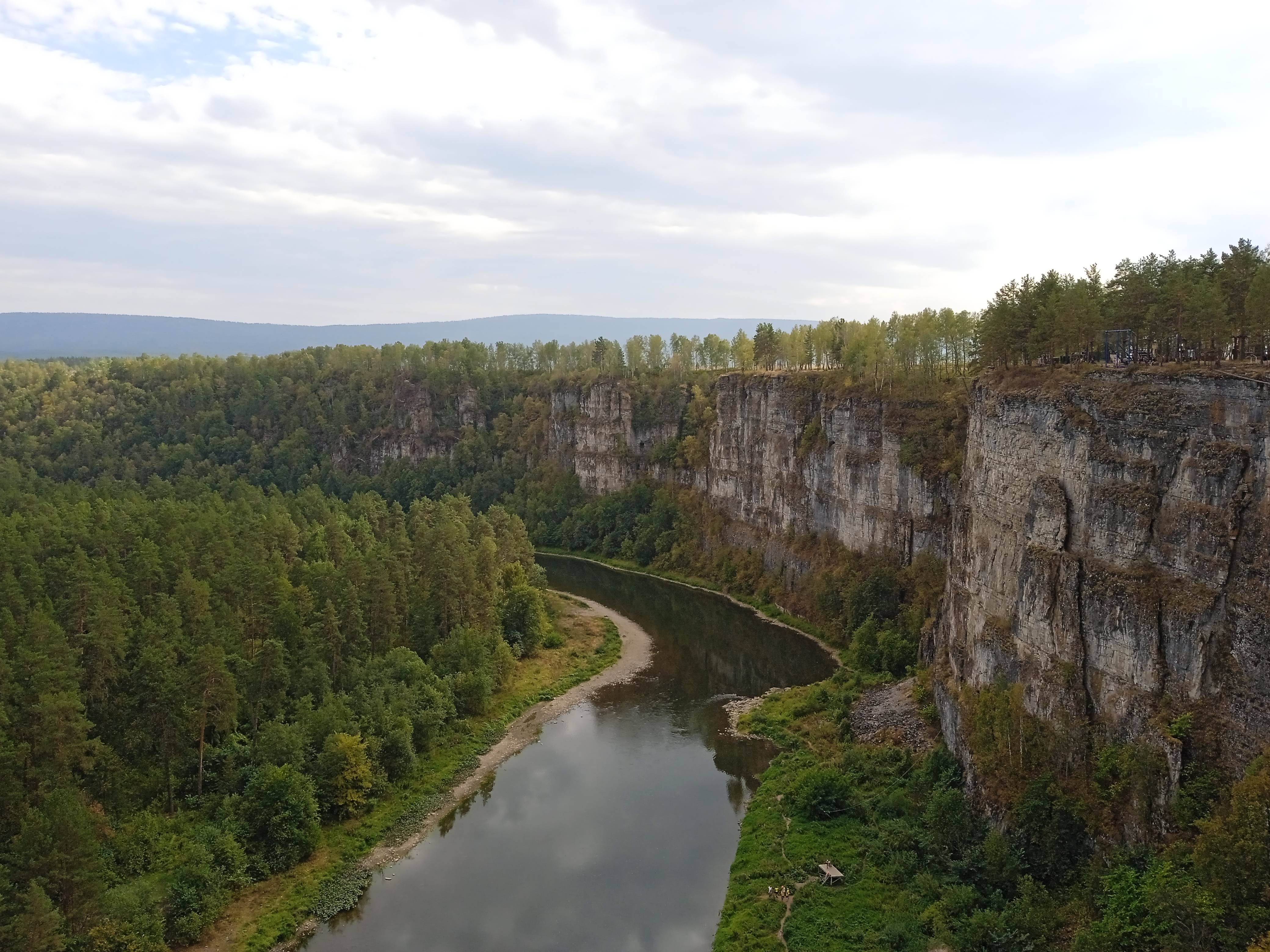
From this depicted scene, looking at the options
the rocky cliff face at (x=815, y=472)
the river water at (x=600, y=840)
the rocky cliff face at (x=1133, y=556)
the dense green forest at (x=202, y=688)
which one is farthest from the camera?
the rocky cliff face at (x=815, y=472)

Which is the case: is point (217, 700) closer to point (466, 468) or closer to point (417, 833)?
point (417, 833)

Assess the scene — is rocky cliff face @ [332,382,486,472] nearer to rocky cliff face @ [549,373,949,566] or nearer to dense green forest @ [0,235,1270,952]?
rocky cliff face @ [549,373,949,566]

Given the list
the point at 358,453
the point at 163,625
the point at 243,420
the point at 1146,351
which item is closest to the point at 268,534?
the point at 163,625

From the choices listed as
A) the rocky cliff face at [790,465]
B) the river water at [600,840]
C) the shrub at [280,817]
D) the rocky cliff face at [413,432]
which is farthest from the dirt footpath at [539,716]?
the rocky cliff face at [413,432]

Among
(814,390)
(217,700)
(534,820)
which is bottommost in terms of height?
(534,820)

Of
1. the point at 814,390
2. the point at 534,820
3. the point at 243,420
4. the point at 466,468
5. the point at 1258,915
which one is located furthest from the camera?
the point at 243,420

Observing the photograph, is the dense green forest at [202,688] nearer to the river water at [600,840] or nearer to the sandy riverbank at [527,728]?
the sandy riverbank at [527,728]
